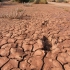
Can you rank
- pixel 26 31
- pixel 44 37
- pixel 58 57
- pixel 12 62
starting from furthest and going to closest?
1. pixel 26 31
2. pixel 44 37
3. pixel 58 57
4. pixel 12 62

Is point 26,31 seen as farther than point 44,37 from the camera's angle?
Yes

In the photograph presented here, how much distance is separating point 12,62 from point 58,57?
598mm

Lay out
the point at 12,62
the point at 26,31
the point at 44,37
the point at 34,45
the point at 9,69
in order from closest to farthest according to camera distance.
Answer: the point at 9,69, the point at 12,62, the point at 34,45, the point at 44,37, the point at 26,31

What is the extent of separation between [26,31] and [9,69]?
4.13ft

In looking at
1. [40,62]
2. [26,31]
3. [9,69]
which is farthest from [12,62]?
[26,31]

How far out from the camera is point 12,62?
1.49 meters

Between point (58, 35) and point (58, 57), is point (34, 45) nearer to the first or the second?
point (58, 57)

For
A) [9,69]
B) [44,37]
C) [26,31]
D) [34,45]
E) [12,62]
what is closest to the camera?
[9,69]

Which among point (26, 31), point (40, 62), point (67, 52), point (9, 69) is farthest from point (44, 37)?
point (9, 69)

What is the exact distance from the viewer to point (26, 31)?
254 cm

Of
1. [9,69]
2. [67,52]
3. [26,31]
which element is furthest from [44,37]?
[9,69]

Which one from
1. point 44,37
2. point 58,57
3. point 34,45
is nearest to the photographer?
point 58,57

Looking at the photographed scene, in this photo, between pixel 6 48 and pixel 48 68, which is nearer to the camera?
pixel 48 68

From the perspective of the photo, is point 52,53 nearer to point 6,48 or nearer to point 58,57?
point 58,57
